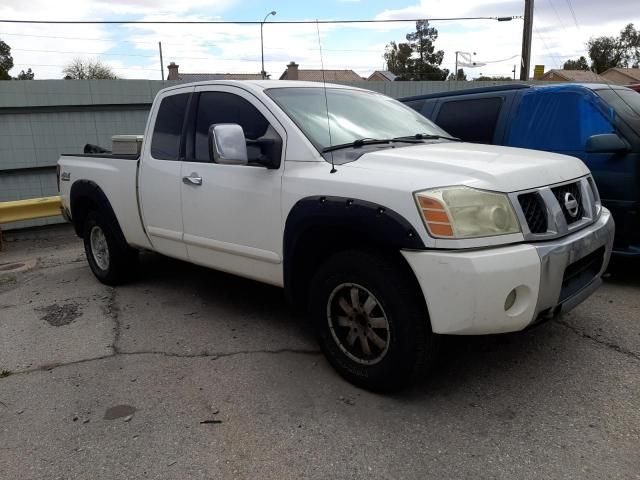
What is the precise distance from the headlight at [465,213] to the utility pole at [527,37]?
1753cm

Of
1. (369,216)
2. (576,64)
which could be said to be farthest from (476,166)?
(576,64)

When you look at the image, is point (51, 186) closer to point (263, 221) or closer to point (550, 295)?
point (263, 221)

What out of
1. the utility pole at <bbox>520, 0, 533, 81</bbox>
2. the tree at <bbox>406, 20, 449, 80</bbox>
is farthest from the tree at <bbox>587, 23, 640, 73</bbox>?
the utility pole at <bbox>520, 0, 533, 81</bbox>

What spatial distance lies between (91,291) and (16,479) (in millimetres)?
3186

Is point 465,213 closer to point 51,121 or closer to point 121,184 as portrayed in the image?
point 121,184

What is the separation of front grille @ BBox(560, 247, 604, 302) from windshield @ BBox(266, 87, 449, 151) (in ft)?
4.90

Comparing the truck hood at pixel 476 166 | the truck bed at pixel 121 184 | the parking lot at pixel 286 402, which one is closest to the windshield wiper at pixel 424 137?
the truck hood at pixel 476 166

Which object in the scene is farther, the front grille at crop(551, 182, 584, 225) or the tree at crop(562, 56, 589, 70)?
the tree at crop(562, 56, 589, 70)

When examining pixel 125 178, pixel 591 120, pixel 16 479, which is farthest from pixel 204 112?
pixel 591 120

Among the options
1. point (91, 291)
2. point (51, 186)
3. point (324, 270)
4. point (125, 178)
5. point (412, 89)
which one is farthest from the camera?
point (412, 89)

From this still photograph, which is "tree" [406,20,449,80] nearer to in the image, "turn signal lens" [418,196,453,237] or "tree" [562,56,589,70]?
"tree" [562,56,589,70]

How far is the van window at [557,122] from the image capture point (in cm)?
502

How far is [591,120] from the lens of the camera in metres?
5.02

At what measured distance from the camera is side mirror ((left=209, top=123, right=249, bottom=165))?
3424 millimetres
